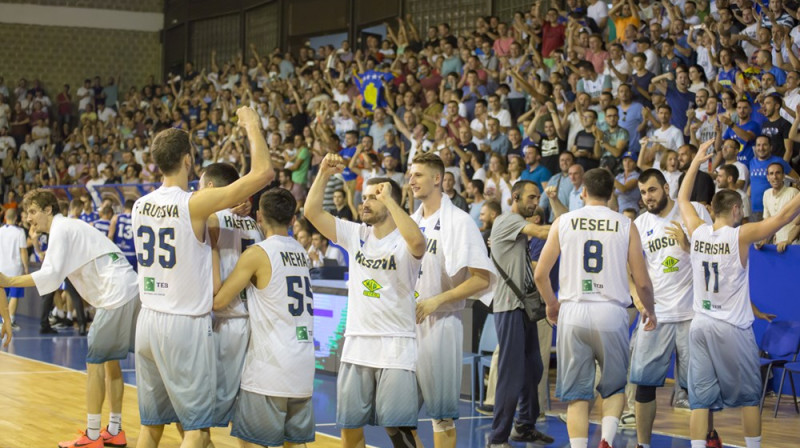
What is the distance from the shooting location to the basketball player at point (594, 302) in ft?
23.5

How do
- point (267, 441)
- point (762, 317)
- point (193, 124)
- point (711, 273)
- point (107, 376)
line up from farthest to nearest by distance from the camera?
point (193, 124)
point (762, 317)
point (107, 376)
point (711, 273)
point (267, 441)

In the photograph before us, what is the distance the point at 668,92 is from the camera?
14.8 m

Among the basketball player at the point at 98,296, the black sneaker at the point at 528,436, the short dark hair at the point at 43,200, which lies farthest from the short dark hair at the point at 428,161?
the short dark hair at the point at 43,200

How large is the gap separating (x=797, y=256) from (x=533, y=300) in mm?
4268

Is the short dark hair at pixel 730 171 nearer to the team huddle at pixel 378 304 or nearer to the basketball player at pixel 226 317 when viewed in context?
the team huddle at pixel 378 304

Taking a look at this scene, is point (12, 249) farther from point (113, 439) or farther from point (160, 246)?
point (160, 246)

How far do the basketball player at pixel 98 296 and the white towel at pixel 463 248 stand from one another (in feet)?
10.1

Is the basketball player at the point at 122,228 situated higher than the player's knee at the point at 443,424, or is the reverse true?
the basketball player at the point at 122,228

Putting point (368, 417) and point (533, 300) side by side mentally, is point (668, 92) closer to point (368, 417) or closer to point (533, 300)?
point (533, 300)

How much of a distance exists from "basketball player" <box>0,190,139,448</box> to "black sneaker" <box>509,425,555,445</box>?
3.46 m

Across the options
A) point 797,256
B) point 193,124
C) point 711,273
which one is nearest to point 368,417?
point 711,273

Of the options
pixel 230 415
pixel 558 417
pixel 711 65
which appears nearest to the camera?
pixel 230 415

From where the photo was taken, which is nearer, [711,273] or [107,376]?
[711,273]

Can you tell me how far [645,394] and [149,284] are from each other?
4075 millimetres
